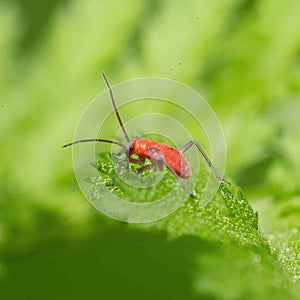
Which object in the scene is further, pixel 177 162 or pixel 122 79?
pixel 122 79

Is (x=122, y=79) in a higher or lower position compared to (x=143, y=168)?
higher

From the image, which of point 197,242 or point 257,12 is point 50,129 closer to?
point 197,242

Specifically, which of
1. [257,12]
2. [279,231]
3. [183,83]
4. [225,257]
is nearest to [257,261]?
[225,257]

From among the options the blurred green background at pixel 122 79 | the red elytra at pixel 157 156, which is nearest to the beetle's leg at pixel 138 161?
→ the red elytra at pixel 157 156

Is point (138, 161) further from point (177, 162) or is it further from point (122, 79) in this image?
point (122, 79)

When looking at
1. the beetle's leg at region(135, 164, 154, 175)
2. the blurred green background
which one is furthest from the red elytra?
the blurred green background

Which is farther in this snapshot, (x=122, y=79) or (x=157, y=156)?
(x=122, y=79)

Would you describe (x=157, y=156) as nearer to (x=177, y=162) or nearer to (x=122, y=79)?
(x=177, y=162)

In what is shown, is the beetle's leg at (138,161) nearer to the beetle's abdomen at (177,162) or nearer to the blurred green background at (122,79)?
the beetle's abdomen at (177,162)

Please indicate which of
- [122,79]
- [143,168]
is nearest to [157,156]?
[143,168]
